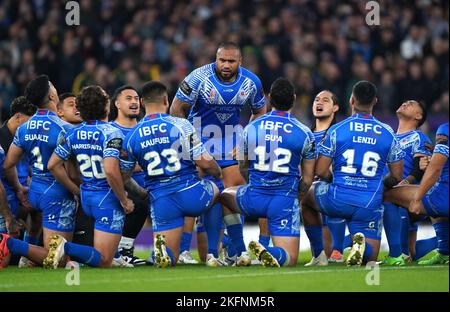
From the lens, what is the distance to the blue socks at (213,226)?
11.9 m

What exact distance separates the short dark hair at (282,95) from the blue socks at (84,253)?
2.61 m

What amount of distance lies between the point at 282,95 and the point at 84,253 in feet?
9.21

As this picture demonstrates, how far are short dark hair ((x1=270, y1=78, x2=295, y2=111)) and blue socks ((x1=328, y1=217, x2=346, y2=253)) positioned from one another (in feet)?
5.89

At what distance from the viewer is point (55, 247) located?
36.3ft

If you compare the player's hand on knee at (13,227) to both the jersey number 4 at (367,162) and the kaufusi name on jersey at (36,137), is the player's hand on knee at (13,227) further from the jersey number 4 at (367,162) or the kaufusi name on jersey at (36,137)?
the jersey number 4 at (367,162)

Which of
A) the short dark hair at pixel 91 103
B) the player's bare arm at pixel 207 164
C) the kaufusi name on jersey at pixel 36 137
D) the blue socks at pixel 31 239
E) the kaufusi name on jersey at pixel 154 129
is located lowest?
the blue socks at pixel 31 239

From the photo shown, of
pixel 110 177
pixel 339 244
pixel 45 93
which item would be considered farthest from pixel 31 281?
pixel 339 244

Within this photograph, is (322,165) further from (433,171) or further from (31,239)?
(31,239)

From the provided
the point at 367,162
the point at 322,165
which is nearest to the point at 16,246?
the point at 322,165

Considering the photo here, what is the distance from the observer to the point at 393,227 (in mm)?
11961

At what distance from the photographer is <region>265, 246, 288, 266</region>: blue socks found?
11.1 m

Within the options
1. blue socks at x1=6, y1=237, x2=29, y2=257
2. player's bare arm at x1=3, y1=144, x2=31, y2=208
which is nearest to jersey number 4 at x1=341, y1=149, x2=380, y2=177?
blue socks at x1=6, y1=237, x2=29, y2=257

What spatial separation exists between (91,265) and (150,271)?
0.83 meters

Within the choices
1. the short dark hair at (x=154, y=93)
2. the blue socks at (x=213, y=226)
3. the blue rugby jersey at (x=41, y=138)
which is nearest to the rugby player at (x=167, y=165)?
the short dark hair at (x=154, y=93)
